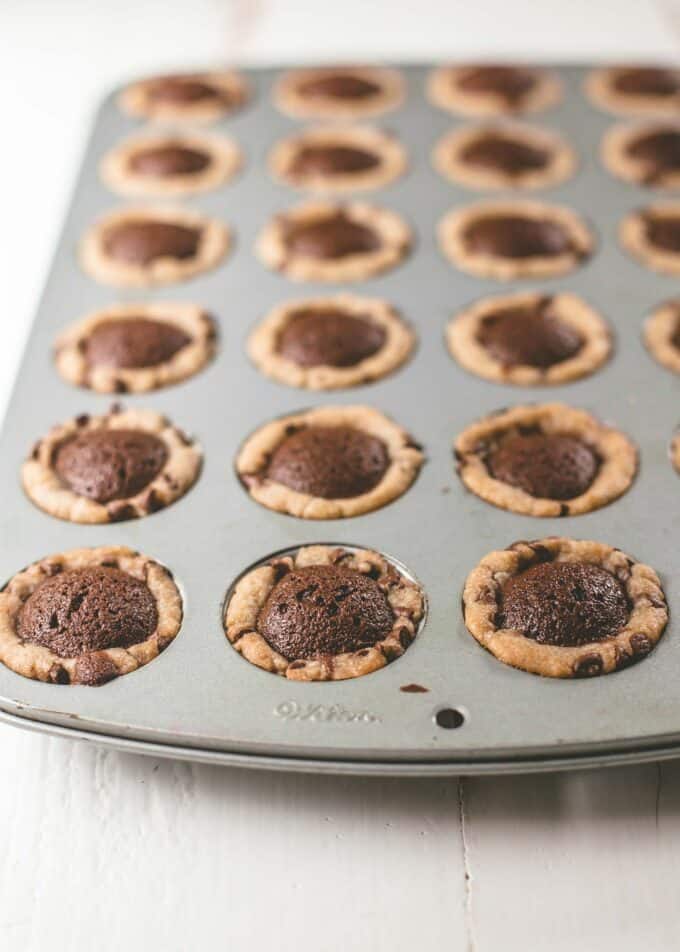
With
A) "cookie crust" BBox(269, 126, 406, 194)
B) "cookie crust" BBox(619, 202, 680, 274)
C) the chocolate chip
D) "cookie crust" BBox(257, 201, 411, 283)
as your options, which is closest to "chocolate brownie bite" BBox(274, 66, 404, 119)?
"cookie crust" BBox(269, 126, 406, 194)

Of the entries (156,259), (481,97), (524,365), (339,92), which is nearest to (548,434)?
(524,365)

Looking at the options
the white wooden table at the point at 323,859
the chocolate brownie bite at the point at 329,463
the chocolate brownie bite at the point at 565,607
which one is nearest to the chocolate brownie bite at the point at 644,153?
the chocolate brownie bite at the point at 329,463

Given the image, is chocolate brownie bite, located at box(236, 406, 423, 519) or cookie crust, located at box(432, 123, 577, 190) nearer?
chocolate brownie bite, located at box(236, 406, 423, 519)

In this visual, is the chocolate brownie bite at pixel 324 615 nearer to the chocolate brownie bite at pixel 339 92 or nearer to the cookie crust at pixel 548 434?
the cookie crust at pixel 548 434

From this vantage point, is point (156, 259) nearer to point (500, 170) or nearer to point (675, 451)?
point (500, 170)

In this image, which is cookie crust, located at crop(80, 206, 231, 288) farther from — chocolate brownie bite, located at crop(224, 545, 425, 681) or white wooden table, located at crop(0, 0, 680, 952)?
white wooden table, located at crop(0, 0, 680, 952)

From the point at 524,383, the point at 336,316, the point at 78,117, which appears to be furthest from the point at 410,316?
the point at 78,117
